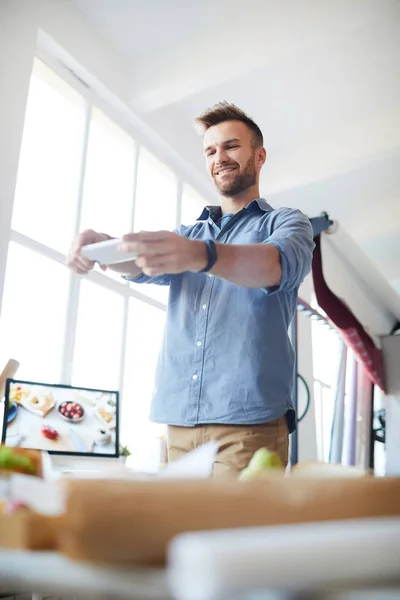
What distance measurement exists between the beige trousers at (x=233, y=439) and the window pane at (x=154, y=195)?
3.09 m

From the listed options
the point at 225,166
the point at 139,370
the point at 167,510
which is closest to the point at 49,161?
the point at 139,370

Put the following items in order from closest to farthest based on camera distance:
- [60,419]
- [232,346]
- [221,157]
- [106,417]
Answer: [232,346] → [221,157] → [60,419] → [106,417]

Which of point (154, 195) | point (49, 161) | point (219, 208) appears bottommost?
point (219, 208)

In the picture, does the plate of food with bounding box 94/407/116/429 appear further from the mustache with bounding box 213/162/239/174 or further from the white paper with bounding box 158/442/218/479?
the white paper with bounding box 158/442/218/479

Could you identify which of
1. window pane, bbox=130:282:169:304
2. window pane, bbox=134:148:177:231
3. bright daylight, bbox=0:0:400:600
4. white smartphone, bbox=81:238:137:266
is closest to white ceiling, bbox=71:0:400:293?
bright daylight, bbox=0:0:400:600

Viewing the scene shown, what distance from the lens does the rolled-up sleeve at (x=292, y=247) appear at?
3.34 feet

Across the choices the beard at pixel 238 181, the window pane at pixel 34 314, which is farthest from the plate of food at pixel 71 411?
the beard at pixel 238 181

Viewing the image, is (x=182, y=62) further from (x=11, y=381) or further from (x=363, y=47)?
(x=11, y=381)

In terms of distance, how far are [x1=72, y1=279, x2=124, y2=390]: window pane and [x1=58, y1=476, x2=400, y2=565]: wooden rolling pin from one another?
3.21 m

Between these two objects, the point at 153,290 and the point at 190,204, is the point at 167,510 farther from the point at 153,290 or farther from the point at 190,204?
the point at 190,204

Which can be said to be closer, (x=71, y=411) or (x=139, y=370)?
(x=71, y=411)

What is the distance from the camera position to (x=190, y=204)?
5.10m

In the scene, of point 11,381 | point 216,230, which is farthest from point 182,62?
point 216,230

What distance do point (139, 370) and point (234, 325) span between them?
2846 mm
